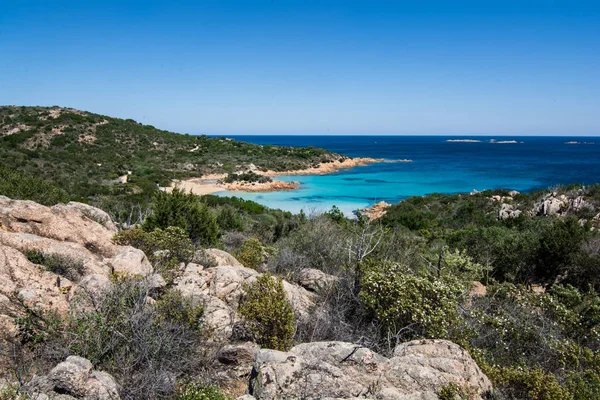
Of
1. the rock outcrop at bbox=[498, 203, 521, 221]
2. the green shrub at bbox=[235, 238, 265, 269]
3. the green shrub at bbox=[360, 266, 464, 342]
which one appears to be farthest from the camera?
the rock outcrop at bbox=[498, 203, 521, 221]

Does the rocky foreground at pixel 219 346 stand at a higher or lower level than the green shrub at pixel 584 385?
higher

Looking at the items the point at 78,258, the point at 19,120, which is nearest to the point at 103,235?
the point at 78,258

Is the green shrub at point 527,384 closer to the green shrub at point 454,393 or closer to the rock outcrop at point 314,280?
the green shrub at point 454,393

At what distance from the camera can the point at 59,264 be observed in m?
6.30

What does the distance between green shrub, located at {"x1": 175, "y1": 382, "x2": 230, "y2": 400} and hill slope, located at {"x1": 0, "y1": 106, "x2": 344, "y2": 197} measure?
2585 centimetres

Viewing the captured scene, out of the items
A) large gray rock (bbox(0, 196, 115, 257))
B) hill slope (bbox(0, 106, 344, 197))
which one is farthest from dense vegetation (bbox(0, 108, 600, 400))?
hill slope (bbox(0, 106, 344, 197))

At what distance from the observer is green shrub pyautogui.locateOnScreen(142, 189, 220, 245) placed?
11782mm

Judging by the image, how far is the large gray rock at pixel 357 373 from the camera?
13.0 feet

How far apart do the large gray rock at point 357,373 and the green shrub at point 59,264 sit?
389cm

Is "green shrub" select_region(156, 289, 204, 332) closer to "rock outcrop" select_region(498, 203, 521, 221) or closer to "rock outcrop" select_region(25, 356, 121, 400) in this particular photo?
"rock outcrop" select_region(25, 356, 121, 400)

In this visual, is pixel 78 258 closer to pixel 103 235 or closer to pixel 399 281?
pixel 103 235

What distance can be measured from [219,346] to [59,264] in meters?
3.24

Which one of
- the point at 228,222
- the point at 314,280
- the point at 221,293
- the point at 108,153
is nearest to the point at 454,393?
the point at 221,293

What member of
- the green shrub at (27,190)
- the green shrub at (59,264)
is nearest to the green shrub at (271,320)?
the green shrub at (59,264)
